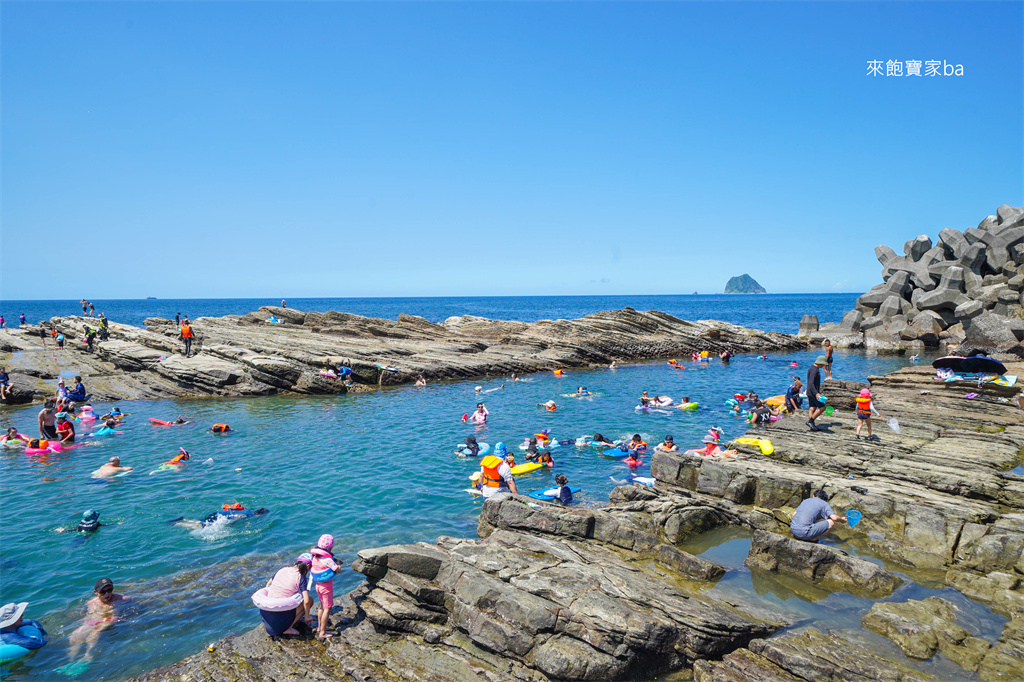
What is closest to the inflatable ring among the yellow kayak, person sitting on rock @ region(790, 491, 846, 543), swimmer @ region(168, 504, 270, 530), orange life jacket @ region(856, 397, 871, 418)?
swimmer @ region(168, 504, 270, 530)

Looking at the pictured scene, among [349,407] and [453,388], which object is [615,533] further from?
[453,388]

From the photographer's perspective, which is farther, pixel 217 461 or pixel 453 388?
pixel 453 388

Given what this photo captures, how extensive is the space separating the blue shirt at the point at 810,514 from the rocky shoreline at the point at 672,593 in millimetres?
995

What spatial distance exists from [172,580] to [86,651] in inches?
99.2

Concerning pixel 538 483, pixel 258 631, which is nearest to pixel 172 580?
pixel 258 631

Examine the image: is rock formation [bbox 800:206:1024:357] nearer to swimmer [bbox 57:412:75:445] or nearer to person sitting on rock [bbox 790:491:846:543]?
person sitting on rock [bbox 790:491:846:543]

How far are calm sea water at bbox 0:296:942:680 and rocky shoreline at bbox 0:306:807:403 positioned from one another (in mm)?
2191

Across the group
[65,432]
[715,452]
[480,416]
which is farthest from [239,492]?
[715,452]

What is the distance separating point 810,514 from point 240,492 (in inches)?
670

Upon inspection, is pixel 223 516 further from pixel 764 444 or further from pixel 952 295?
pixel 952 295

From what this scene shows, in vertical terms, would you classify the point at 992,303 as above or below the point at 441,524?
above

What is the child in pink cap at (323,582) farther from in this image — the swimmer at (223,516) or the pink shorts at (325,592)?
the swimmer at (223,516)

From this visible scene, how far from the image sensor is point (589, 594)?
9.02m

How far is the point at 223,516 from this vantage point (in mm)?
15562
